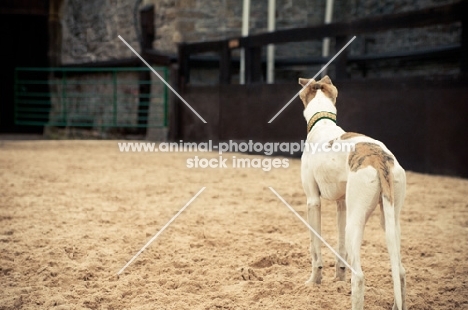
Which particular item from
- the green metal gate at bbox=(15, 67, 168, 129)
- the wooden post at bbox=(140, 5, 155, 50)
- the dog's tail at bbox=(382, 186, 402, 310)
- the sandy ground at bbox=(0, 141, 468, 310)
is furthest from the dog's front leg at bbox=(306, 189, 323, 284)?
the wooden post at bbox=(140, 5, 155, 50)

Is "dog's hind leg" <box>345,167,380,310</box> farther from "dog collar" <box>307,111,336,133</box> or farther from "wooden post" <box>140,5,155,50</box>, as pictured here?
"wooden post" <box>140,5,155,50</box>

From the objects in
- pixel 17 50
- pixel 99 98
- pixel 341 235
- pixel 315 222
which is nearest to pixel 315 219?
pixel 315 222

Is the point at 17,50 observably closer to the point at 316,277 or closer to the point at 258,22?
the point at 258,22

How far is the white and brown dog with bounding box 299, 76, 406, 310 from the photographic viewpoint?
228 cm

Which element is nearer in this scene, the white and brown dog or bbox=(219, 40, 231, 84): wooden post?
the white and brown dog

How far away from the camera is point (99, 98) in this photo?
45.3 ft

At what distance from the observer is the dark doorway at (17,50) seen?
646 inches

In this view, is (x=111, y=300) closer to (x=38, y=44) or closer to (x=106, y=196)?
(x=106, y=196)

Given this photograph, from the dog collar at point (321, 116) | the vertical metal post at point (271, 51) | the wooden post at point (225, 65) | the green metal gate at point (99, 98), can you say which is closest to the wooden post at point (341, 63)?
the wooden post at point (225, 65)

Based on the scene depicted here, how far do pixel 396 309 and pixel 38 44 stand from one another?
634 inches

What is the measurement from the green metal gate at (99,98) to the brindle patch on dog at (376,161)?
9.50 meters

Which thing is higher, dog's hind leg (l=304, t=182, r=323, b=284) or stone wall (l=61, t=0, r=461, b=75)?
stone wall (l=61, t=0, r=461, b=75)

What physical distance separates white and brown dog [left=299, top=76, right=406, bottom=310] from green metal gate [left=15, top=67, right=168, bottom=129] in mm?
9137

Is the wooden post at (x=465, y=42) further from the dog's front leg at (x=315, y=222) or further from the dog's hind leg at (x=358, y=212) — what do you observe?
the dog's hind leg at (x=358, y=212)
